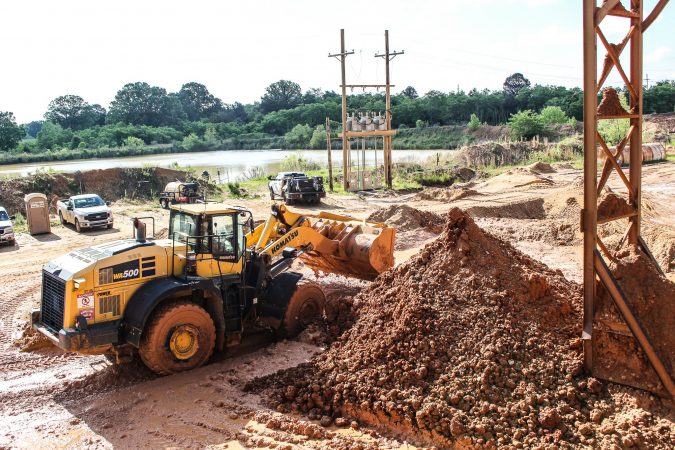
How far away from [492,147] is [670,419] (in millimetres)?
41742

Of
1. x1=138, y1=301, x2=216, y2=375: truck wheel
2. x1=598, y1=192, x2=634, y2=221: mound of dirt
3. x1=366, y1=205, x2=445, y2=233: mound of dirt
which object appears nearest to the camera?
x1=598, y1=192, x2=634, y2=221: mound of dirt

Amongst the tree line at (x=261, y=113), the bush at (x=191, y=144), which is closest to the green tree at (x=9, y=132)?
the tree line at (x=261, y=113)

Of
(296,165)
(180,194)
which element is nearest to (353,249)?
(180,194)

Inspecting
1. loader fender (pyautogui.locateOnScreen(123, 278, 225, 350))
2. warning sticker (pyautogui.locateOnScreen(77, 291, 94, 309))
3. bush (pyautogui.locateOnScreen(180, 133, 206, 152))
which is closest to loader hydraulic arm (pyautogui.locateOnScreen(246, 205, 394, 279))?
loader fender (pyautogui.locateOnScreen(123, 278, 225, 350))

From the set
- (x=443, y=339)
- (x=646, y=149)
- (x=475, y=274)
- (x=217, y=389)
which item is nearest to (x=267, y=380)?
(x=217, y=389)

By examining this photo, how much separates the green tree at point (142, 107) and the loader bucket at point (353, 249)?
312 feet

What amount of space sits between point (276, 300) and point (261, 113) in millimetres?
109043

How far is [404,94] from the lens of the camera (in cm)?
11700

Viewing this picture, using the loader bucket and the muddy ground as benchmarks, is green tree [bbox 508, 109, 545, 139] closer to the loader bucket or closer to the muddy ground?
the muddy ground

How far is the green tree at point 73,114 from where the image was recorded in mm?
101562

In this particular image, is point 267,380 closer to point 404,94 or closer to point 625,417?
point 625,417

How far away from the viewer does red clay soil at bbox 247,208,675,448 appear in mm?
7332

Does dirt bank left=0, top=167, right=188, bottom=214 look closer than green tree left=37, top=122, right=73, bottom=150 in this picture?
Yes

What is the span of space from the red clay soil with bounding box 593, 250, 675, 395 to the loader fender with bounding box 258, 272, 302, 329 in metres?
5.29
